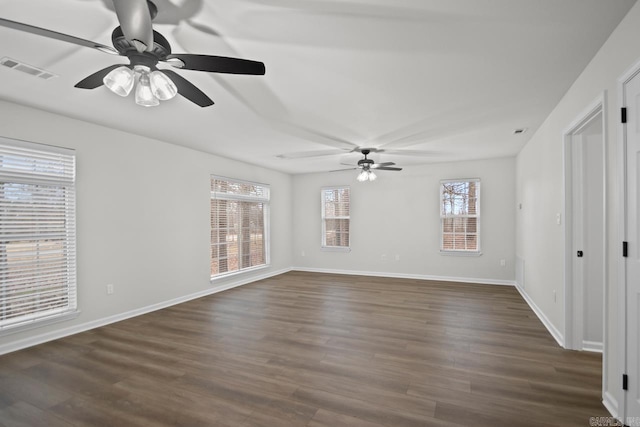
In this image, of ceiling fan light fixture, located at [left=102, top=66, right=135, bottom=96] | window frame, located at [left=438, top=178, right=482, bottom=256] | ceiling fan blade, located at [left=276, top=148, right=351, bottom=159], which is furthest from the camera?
window frame, located at [left=438, top=178, right=482, bottom=256]

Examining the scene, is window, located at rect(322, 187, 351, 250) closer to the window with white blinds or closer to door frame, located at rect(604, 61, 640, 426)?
the window with white blinds

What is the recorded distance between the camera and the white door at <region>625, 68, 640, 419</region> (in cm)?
175

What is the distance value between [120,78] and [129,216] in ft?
9.73

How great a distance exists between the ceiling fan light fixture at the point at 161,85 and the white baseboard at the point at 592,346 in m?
4.18

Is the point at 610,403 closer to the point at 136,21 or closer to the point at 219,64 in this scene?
the point at 219,64

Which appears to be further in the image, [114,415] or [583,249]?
[583,249]

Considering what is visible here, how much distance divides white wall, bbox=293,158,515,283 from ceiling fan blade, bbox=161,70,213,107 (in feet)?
17.9

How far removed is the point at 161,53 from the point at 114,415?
2.37m

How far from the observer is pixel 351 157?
5785 millimetres

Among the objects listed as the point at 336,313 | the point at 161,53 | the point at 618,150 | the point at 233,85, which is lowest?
the point at 336,313

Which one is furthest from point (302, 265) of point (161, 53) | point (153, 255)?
point (161, 53)

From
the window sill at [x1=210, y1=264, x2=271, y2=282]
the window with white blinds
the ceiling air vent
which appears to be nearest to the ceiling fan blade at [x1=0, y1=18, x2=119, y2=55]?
the ceiling air vent

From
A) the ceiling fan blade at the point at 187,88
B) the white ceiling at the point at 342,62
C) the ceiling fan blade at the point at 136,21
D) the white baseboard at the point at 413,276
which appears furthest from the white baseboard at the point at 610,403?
the white baseboard at the point at 413,276

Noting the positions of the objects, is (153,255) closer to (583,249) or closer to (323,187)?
(323,187)
